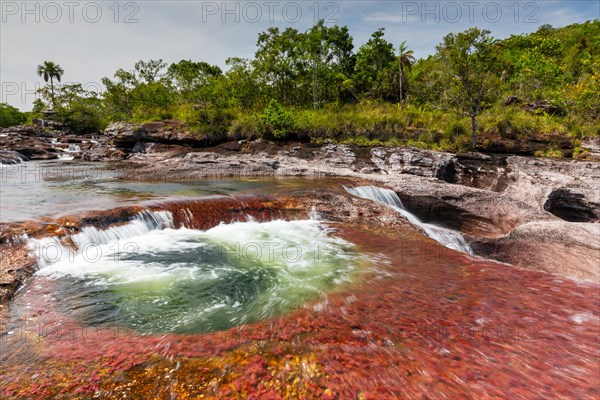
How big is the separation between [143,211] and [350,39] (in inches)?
1358

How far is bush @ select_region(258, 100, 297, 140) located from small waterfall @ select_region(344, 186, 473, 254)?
37.4 feet

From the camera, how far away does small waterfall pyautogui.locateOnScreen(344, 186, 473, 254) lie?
8734mm

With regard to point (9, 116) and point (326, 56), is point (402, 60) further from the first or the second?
point (9, 116)

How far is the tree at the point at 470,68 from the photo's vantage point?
51.3ft

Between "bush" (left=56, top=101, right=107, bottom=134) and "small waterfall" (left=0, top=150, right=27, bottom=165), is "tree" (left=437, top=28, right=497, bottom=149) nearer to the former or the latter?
"small waterfall" (left=0, top=150, right=27, bottom=165)

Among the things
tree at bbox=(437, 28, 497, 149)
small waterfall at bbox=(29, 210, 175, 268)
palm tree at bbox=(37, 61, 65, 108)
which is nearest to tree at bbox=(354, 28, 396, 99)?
tree at bbox=(437, 28, 497, 149)

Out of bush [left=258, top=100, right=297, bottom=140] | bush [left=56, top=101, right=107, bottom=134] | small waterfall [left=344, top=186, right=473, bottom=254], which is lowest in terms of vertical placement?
small waterfall [left=344, top=186, right=473, bottom=254]

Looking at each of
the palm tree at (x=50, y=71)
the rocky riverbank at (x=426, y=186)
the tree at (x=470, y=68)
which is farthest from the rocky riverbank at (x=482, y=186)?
the palm tree at (x=50, y=71)

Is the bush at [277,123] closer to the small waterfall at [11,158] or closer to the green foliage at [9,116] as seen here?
the small waterfall at [11,158]

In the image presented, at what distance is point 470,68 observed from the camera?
1644cm

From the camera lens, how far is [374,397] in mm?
2844

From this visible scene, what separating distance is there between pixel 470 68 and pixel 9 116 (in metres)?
96.9

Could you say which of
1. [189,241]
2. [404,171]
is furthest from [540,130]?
[189,241]

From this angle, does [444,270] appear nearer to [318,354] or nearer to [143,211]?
[318,354]
